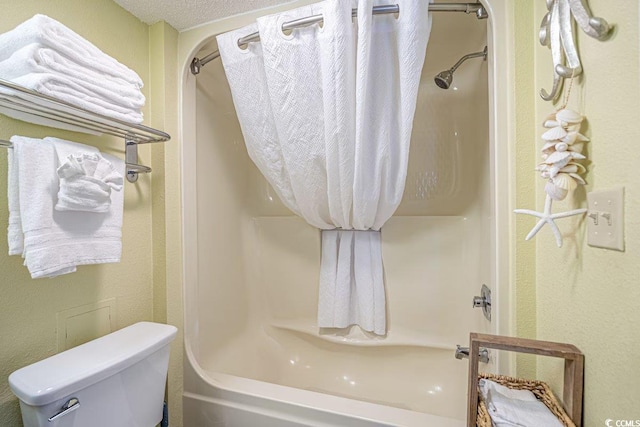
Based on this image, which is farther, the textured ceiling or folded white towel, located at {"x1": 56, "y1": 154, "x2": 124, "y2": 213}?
the textured ceiling

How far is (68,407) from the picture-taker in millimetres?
716

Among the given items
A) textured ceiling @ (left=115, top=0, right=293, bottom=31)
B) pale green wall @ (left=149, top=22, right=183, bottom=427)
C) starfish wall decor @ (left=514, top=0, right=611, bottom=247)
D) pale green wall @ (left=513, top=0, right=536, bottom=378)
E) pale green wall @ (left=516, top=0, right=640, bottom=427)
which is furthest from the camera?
pale green wall @ (left=149, top=22, right=183, bottom=427)

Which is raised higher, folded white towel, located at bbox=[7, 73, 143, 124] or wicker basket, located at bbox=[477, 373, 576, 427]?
folded white towel, located at bbox=[7, 73, 143, 124]

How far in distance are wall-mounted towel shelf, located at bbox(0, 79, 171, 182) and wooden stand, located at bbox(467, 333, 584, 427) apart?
121cm

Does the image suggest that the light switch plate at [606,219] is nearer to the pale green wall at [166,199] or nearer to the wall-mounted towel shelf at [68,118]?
the wall-mounted towel shelf at [68,118]

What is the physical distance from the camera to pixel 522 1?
33.4 inches

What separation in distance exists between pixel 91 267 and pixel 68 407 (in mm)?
433

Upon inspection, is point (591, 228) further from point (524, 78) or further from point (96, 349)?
point (96, 349)

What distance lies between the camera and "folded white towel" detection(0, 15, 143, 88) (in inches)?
27.1

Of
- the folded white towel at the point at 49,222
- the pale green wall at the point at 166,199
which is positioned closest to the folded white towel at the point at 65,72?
the folded white towel at the point at 49,222

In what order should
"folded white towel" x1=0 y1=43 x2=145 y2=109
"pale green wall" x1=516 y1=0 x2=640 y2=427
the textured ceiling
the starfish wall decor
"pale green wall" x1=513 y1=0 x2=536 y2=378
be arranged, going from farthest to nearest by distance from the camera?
1. the textured ceiling
2. "pale green wall" x1=513 y1=0 x2=536 y2=378
3. "folded white towel" x1=0 y1=43 x2=145 y2=109
4. the starfish wall decor
5. "pale green wall" x1=516 y1=0 x2=640 y2=427

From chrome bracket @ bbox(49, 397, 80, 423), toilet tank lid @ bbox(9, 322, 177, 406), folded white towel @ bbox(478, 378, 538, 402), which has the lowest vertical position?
chrome bracket @ bbox(49, 397, 80, 423)

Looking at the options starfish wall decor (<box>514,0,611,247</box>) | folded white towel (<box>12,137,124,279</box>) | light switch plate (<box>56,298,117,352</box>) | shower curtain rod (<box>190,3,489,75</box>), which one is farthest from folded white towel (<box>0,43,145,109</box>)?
starfish wall decor (<box>514,0,611,247</box>)

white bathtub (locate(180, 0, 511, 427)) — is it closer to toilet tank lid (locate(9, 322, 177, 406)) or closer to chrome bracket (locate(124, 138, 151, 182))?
chrome bracket (locate(124, 138, 151, 182))
